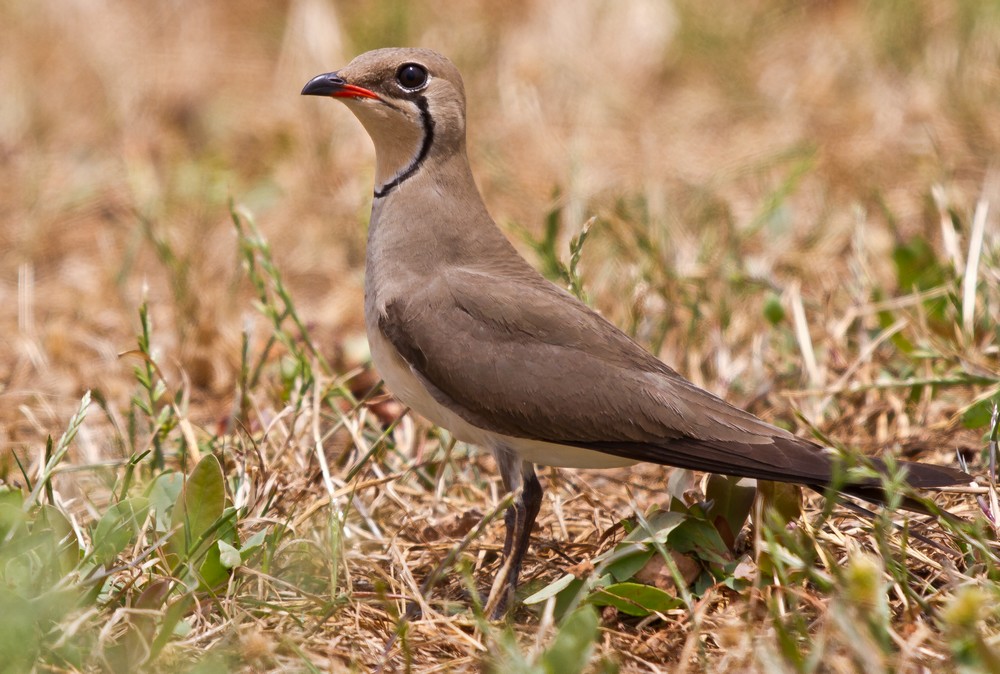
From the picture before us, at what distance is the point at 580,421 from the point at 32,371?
2.63 metres

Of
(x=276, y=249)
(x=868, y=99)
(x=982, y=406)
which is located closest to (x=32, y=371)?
(x=276, y=249)

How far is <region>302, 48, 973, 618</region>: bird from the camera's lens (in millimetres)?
3160

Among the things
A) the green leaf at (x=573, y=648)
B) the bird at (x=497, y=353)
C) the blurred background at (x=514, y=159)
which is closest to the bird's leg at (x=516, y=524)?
the bird at (x=497, y=353)

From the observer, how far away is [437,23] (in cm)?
773

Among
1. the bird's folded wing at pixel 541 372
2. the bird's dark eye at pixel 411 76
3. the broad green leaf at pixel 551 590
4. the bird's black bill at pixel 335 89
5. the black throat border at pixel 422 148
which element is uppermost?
the bird's dark eye at pixel 411 76

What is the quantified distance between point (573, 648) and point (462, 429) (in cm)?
101

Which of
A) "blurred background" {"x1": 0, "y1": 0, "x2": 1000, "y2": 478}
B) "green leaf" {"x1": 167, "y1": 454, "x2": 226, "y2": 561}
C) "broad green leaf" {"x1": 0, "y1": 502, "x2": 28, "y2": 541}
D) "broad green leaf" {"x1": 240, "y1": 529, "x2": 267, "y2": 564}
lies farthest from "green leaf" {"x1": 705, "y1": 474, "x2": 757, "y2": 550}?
"broad green leaf" {"x1": 0, "y1": 502, "x2": 28, "y2": 541}

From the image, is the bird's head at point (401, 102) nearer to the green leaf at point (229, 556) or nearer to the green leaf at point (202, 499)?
the green leaf at point (202, 499)

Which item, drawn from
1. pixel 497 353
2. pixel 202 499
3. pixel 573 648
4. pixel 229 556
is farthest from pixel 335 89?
pixel 573 648

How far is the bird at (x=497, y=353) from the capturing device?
10.4 feet

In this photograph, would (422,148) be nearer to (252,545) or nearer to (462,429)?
(462,429)

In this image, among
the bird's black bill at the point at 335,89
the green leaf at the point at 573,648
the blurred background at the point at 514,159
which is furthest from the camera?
the blurred background at the point at 514,159

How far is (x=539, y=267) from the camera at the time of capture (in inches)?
217

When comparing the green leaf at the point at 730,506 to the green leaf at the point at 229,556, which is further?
the green leaf at the point at 730,506
